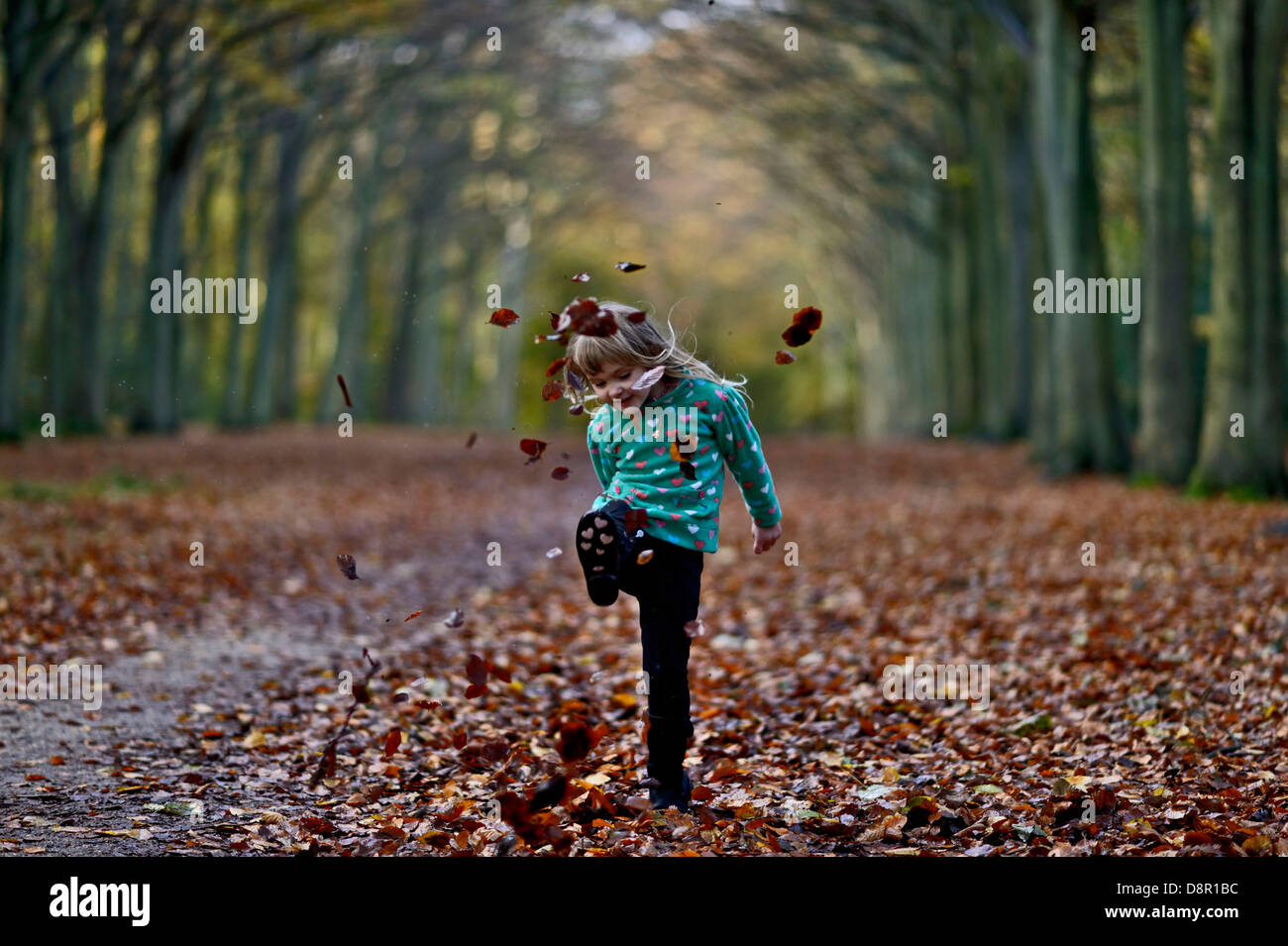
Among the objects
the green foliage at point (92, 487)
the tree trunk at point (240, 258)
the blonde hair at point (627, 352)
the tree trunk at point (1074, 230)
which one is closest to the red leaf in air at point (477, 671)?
the blonde hair at point (627, 352)

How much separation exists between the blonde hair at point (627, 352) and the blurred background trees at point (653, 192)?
0.51ft

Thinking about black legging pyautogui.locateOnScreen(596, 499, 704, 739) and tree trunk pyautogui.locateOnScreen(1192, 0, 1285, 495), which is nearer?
black legging pyautogui.locateOnScreen(596, 499, 704, 739)

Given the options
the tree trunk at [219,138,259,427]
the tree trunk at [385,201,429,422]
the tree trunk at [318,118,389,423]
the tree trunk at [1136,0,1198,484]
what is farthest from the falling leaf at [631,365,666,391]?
the tree trunk at [385,201,429,422]

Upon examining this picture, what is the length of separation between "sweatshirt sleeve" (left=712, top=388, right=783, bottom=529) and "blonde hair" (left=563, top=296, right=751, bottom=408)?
0.50ft

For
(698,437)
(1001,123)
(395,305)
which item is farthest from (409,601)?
(395,305)

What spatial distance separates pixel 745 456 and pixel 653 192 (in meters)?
45.6

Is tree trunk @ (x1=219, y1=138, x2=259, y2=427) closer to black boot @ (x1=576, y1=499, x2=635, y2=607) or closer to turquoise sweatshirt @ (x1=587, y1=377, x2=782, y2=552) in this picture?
turquoise sweatshirt @ (x1=587, y1=377, x2=782, y2=552)

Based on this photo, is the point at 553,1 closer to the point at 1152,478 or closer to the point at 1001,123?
the point at 1001,123

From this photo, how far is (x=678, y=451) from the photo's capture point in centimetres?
457

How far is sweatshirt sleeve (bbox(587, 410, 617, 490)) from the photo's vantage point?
4.68 m

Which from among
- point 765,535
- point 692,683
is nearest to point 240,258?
point 692,683

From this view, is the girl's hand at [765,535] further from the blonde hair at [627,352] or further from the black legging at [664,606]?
the blonde hair at [627,352]

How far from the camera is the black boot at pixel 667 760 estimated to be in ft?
15.5
